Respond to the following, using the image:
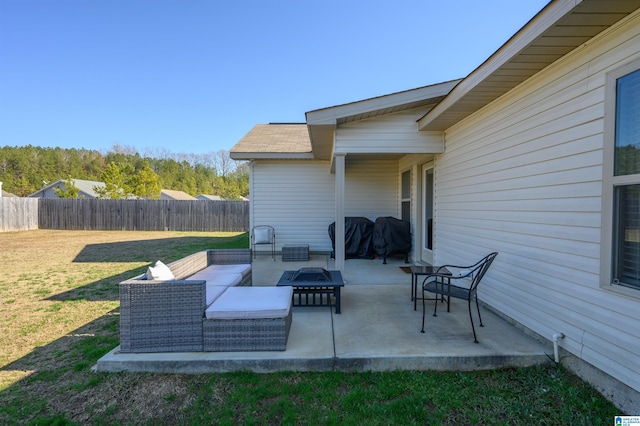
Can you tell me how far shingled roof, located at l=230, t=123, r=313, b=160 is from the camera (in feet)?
25.4

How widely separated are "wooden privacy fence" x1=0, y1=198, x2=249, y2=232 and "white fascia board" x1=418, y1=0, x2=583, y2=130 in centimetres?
1548

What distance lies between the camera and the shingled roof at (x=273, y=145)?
25.4 ft

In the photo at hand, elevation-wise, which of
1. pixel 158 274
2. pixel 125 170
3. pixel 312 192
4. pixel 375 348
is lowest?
pixel 375 348

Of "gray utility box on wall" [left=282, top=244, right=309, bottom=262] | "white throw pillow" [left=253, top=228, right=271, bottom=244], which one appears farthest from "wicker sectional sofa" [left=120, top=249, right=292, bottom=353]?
"white throw pillow" [left=253, top=228, right=271, bottom=244]

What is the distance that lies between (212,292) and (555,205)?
11.4 feet

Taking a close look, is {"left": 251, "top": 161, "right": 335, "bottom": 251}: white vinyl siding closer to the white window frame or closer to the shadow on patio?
the shadow on patio

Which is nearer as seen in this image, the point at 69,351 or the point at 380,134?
the point at 69,351

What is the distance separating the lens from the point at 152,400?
7.08ft

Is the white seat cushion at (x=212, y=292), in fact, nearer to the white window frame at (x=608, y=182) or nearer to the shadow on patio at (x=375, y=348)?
the shadow on patio at (x=375, y=348)

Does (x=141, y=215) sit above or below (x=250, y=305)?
above

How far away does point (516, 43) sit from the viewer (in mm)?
2551

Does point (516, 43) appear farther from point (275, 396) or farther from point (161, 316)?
point (161, 316)

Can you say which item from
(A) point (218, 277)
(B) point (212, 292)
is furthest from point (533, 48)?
(A) point (218, 277)

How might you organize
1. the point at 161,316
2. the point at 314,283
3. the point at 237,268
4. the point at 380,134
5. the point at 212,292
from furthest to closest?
the point at 380,134, the point at 237,268, the point at 314,283, the point at 212,292, the point at 161,316
